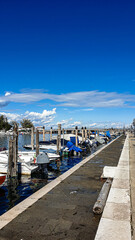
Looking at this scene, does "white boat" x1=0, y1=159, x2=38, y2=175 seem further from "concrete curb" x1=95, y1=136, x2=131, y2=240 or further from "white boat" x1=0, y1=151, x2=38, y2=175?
"concrete curb" x1=95, y1=136, x2=131, y2=240

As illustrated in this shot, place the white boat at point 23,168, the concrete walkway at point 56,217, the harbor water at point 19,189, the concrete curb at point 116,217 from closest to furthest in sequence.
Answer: the concrete curb at point 116,217 < the concrete walkway at point 56,217 < the harbor water at point 19,189 < the white boat at point 23,168

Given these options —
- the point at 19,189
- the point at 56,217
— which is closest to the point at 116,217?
the point at 56,217

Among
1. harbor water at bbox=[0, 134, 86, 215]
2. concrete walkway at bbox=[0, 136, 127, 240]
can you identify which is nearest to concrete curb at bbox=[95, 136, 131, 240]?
concrete walkway at bbox=[0, 136, 127, 240]

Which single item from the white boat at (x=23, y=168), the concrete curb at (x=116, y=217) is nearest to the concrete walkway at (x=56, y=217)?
the concrete curb at (x=116, y=217)

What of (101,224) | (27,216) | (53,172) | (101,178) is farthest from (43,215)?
(53,172)

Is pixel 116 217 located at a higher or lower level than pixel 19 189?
higher

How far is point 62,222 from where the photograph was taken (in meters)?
5.92

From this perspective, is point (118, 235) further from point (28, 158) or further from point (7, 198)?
point (28, 158)

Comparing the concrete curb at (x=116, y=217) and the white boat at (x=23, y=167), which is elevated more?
the concrete curb at (x=116, y=217)

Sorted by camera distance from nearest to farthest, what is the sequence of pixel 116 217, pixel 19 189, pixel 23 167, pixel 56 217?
pixel 116 217, pixel 56 217, pixel 19 189, pixel 23 167

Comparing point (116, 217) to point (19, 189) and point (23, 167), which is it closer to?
point (19, 189)

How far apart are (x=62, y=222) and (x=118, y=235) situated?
170 centimetres

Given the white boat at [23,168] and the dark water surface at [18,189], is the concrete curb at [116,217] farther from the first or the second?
the white boat at [23,168]

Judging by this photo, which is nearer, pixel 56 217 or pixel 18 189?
pixel 56 217
